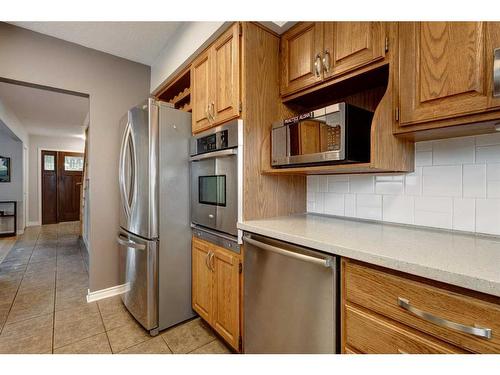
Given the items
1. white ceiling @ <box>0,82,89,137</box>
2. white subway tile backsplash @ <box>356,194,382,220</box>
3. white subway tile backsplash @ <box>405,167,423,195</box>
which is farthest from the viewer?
white ceiling @ <box>0,82,89,137</box>

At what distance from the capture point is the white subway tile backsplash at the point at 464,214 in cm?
112

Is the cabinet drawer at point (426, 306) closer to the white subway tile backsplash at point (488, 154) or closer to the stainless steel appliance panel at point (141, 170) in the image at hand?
the white subway tile backsplash at point (488, 154)

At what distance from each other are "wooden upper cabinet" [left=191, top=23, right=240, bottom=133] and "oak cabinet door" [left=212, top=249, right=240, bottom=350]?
93 centimetres

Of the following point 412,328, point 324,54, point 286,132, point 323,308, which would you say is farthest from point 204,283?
Result: point 324,54

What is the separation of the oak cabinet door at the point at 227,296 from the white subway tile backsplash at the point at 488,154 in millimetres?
1337

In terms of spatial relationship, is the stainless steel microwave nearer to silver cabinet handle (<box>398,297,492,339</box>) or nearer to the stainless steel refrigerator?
silver cabinet handle (<box>398,297,492,339</box>)

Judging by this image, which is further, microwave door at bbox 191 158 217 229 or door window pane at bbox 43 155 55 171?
door window pane at bbox 43 155 55 171

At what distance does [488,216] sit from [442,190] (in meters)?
0.20

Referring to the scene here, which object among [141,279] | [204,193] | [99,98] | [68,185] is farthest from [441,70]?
[68,185]

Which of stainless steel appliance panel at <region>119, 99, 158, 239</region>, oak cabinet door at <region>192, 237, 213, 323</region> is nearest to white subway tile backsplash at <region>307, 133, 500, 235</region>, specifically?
oak cabinet door at <region>192, 237, 213, 323</region>

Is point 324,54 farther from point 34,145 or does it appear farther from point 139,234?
point 34,145

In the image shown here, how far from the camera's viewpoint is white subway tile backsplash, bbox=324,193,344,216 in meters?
1.63

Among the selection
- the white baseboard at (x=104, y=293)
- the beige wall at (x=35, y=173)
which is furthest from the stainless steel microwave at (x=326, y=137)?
the beige wall at (x=35, y=173)
